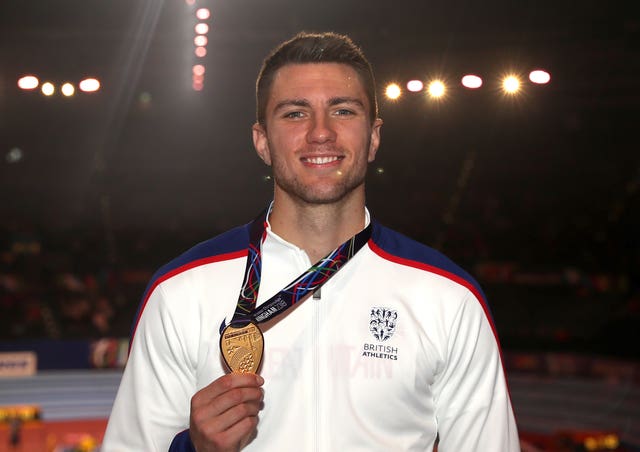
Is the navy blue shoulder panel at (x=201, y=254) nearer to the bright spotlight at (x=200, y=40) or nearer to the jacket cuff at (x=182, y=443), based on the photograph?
the jacket cuff at (x=182, y=443)

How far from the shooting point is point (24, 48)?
4.07 m

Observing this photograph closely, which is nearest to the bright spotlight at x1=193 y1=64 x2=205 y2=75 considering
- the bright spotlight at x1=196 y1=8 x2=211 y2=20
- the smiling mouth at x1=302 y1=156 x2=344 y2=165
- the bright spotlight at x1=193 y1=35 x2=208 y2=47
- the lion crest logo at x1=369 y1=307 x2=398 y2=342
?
the bright spotlight at x1=193 y1=35 x2=208 y2=47

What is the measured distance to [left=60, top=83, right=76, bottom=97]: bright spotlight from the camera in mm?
3965

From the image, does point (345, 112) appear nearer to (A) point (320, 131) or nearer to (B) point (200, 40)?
(A) point (320, 131)

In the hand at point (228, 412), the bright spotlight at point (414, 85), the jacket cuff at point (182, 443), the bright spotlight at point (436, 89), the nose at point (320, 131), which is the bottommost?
the jacket cuff at point (182, 443)

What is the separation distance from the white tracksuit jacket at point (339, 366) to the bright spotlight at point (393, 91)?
4.60 ft

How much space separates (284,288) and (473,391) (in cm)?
61

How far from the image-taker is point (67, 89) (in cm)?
400

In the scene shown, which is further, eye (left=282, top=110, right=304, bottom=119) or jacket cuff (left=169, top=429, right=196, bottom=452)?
eye (left=282, top=110, right=304, bottom=119)

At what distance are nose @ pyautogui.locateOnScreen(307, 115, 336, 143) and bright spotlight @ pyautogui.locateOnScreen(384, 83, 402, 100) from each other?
1305 mm

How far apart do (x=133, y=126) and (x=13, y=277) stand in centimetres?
956

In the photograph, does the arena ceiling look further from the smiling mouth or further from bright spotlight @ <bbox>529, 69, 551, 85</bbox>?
the smiling mouth

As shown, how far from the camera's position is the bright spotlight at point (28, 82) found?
3996 mm

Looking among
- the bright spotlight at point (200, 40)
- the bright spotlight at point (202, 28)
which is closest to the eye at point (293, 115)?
the bright spotlight at point (202, 28)
